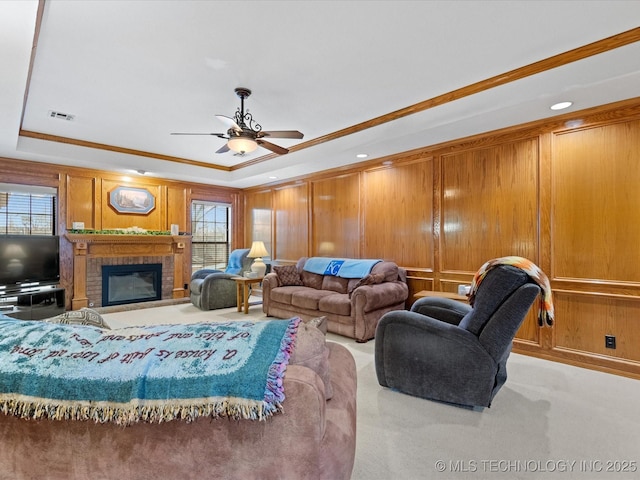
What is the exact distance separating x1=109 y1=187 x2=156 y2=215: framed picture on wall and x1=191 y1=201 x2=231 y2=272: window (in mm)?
890

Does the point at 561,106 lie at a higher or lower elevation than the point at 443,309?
higher

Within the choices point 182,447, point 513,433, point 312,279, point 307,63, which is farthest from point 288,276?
point 182,447

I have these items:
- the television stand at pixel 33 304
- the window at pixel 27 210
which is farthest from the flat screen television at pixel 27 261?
the window at pixel 27 210

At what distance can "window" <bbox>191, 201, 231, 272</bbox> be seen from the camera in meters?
7.09

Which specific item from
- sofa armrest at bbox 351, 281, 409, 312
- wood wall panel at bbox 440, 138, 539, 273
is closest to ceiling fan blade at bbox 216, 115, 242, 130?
sofa armrest at bbox 351, 281, 409, 312

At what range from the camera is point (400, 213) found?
4.70m

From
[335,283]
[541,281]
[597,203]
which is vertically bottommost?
[335,283]

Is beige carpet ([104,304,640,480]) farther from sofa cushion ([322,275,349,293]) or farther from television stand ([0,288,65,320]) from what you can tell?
television stand ([0,288,65,320])

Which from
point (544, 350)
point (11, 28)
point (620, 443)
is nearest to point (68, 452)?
point (11, 28)

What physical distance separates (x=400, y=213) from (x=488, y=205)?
1.19 meters

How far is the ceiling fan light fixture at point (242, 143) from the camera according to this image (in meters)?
3.27

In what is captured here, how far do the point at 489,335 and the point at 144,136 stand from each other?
492 cm

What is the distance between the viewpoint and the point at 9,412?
0.88 metres

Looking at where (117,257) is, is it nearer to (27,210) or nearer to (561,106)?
(27,210)
